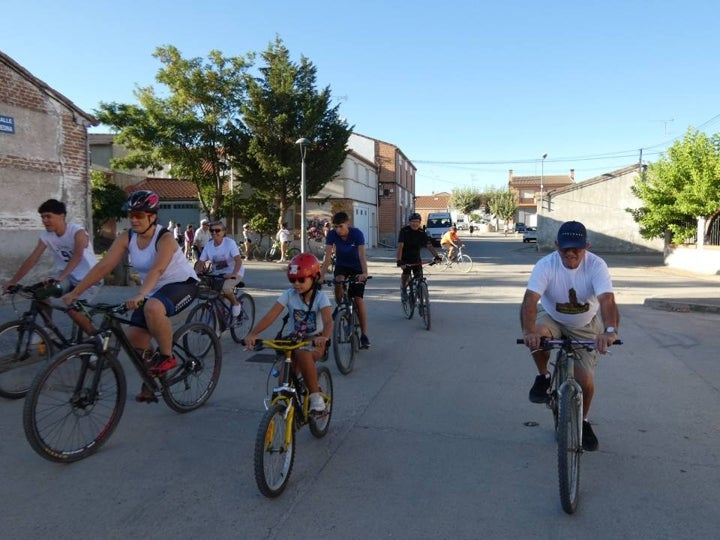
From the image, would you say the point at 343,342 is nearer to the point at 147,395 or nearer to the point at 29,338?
the point at 147,395

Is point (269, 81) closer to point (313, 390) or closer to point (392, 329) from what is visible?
point (392, 329)

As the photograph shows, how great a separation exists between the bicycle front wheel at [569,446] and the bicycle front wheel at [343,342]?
2.94 meters

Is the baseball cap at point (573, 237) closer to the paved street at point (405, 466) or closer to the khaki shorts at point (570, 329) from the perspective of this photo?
the khaki shorts at point (570, 329)

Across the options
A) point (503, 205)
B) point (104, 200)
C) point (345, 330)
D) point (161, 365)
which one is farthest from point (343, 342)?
point (503, 205)

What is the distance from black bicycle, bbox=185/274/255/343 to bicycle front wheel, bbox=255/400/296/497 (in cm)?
366

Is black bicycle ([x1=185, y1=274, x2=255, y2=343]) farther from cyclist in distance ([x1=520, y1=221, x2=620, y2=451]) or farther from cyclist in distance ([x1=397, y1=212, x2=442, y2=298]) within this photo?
cyclist in distance ([x1=520, y1=221, x2=620, y2=451])

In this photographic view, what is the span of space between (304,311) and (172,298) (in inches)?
46.1

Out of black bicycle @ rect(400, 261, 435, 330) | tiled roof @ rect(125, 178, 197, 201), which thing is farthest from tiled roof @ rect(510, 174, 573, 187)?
black bicycle @ rect(400, 261, 435, 330)

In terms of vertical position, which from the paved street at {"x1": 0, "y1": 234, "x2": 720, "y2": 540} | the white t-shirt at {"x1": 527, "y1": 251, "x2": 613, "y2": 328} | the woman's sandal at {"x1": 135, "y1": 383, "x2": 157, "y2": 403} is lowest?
the paved street at {"x1": 0, "y1": 234, "x2": 720, "y2": 540}

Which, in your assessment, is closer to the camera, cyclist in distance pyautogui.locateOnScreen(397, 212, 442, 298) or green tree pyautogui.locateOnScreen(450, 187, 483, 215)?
cyclist in distance pyautogui.locateOnScreen(397, 212, 442, 298)

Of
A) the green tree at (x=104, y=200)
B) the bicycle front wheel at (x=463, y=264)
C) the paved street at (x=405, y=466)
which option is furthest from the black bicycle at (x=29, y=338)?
the green tree at (x=104, y=200)

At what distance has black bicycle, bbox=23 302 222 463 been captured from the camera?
375 centimetres


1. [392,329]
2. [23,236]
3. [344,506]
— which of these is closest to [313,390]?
[344,506]

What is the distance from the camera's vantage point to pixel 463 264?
905 inches
